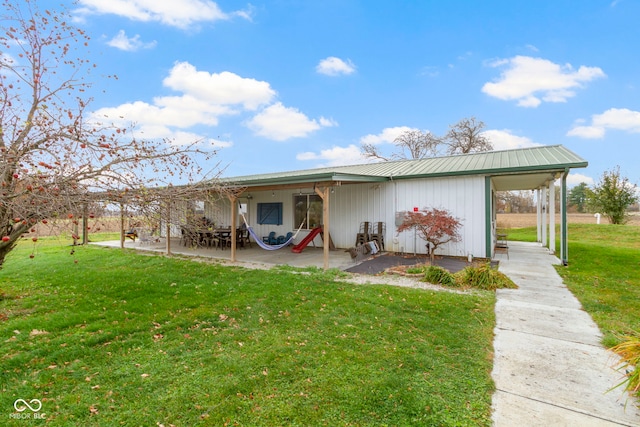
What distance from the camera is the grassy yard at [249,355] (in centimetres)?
202

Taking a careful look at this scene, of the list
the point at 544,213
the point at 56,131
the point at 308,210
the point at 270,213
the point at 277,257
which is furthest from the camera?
the point at 270,213

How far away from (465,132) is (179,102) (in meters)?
19.6

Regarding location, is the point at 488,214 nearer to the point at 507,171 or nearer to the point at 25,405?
the point at 507,171

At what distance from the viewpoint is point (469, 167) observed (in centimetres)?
806

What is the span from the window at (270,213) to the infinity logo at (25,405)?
30.3 ft

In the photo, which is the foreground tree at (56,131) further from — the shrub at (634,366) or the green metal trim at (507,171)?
the green metal trim at (507,171)

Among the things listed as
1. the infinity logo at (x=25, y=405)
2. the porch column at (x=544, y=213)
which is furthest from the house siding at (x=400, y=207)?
the infinity logo at (x=25, y=405)

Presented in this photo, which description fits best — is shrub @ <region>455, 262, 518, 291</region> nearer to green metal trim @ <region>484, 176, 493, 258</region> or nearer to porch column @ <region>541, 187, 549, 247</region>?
green metal trim @ <region>484, 176, 493, 258</region>

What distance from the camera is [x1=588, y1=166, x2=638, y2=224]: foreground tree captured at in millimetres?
14547

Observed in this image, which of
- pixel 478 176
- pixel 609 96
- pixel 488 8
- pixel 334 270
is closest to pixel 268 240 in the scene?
pixel 334 270

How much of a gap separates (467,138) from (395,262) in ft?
59.2

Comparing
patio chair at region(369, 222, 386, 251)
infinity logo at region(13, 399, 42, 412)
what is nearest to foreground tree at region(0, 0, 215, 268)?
infinity logo at region(13, 399, 42, 412)

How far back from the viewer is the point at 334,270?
6426mm

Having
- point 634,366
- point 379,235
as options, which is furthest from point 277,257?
point 634,366
